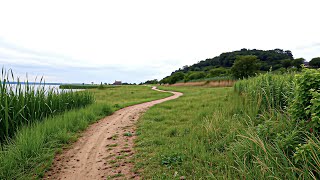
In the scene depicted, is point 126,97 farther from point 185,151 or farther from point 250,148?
point 250,148

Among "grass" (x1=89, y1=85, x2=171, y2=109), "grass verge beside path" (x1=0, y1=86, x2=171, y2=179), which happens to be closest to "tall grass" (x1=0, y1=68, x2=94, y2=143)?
"grass verge beside path" (x1=0, y1=86, x2=171, y2=179)

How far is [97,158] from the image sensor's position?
13.9 feet

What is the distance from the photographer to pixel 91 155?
4.42m

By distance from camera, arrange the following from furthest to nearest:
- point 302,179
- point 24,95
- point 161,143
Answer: point 24,95 < point 161,143 < point 302,179

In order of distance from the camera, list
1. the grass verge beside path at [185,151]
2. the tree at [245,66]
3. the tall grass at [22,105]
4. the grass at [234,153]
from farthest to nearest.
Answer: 1. the tree at [245,66]
2. the tall grass at [22,105]
3. the grass verge beside path at [185,151]
4. the grass at [234,153]

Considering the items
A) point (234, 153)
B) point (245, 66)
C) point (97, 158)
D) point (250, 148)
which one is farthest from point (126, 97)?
point (250, 148)

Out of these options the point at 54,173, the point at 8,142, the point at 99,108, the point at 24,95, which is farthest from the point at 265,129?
the point at 99,108

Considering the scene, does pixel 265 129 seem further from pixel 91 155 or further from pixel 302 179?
pixel 91 155

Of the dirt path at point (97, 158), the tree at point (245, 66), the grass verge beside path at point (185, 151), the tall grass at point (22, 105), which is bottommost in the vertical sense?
the dirt path at point (97, 158)

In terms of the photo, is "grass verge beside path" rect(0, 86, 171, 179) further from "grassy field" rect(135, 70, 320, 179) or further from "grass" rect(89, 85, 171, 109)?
"grass" rect(89, 85, 171, 109)

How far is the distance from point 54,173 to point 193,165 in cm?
276

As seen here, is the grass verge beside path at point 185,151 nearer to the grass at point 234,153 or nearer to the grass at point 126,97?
the grass at point 234,153

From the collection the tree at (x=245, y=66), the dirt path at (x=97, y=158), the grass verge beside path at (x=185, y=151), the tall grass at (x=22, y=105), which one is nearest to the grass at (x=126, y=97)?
the tall grass at (x=22, y=105)

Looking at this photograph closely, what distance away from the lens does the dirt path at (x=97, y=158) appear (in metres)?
3.52
